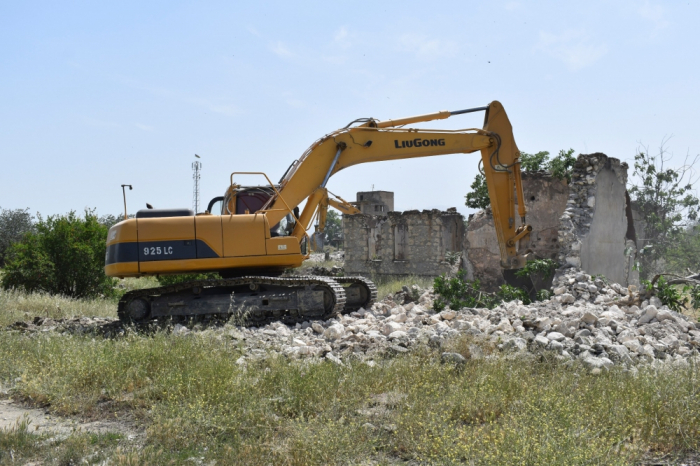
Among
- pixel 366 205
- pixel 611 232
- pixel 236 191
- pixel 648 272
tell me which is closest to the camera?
pixel 236 191

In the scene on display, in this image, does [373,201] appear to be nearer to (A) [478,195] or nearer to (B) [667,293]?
(A) [478,195]

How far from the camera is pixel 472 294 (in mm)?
10891

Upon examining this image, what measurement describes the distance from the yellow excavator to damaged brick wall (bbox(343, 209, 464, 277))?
384 inches

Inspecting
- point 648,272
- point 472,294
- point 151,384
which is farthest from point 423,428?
point 648,272

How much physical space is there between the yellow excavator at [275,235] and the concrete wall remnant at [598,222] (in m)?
1.08

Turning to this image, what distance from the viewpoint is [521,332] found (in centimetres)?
717

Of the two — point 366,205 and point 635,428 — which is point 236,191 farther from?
point 366,205

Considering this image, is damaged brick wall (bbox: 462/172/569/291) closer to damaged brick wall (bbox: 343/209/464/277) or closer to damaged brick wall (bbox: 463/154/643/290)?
damaged brick wall (bbox: 463/154/643/290)

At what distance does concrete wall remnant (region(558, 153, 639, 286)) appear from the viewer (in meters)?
10.8

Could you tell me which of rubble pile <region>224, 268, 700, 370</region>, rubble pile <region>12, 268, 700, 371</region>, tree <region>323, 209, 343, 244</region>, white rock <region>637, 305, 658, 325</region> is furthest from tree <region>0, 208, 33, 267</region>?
tree <region>323, 209, 343, 244</region>

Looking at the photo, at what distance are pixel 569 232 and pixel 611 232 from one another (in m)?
1.48

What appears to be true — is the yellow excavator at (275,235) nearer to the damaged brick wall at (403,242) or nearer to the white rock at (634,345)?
the white rock at (634,345)

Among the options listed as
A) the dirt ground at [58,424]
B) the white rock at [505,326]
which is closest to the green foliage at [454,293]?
the white rock at [505,326]

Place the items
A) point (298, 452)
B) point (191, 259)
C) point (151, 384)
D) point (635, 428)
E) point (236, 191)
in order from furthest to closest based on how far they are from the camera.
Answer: point (236, 191), point (191, 259), point (151, 384), point (635, 428), point (298, 452)
